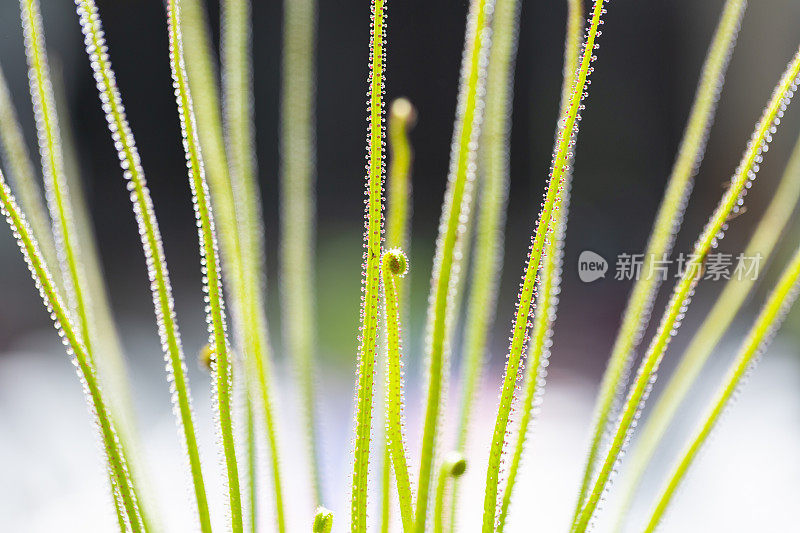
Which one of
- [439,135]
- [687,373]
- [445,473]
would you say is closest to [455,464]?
[445,473]

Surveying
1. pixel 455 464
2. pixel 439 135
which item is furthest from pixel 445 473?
pixel 439 135

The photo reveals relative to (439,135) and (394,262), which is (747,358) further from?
(439,135)

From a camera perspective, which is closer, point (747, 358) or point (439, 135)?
point (747, 358)

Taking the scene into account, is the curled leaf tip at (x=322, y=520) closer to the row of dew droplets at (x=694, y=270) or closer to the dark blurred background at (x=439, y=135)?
the row of dew droplets at (x=694, y=270)

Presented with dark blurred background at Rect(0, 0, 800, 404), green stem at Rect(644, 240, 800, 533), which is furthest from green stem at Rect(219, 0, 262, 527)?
dark blurred background at Rect(0, 0, 800, 404)

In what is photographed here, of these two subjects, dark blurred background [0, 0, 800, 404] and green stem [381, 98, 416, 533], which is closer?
green stem [381, 98, 416, 533]

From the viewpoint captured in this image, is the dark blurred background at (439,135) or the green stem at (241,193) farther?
the dark blurred background at (439,135)

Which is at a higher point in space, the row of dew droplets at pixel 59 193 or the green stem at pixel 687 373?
the row of dew droplets at pixel 59 193

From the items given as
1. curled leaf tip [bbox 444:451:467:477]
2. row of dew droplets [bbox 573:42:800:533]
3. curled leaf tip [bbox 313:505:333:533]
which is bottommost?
curled leaf tip [bbox 313:505:333:533]

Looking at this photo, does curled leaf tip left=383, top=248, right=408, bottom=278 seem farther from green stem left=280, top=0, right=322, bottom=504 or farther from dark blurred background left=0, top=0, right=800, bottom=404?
dark blurred background left=0, top=0, right=800, bottom=404

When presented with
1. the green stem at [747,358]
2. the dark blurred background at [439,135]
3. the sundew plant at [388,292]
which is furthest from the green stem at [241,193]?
the dark blurred background at [439,135]

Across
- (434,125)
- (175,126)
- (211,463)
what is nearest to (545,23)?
(434,125)

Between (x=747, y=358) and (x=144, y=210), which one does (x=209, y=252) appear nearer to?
(x=144, y=210)

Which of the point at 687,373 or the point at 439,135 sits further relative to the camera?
the point at 439,135
